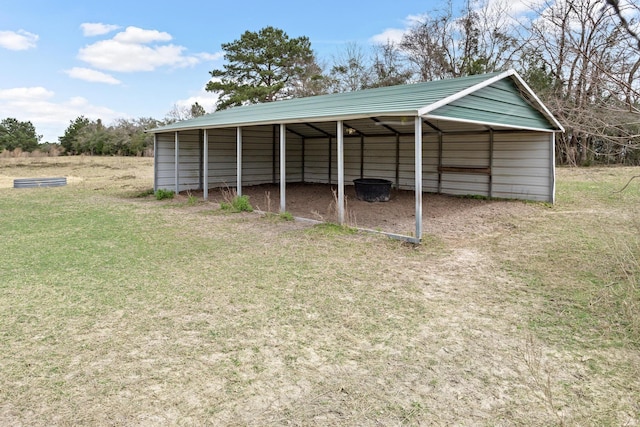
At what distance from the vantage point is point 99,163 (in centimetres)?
2252

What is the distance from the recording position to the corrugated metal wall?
927 centimetres

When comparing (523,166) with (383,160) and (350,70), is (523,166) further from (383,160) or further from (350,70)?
(350,70)

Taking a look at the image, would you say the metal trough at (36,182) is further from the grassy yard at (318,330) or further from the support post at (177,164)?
the grassy yard at (318,330)

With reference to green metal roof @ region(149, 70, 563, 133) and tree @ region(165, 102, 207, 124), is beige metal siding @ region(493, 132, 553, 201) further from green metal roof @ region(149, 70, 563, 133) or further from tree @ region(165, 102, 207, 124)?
tree @ region(165, 102, 207, 124)

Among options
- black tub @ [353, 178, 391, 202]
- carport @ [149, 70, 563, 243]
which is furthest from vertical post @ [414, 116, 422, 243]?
black tub @ [353, 178, 391, 202]

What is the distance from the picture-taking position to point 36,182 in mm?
13945

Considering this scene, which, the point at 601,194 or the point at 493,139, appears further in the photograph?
the point at 601,194

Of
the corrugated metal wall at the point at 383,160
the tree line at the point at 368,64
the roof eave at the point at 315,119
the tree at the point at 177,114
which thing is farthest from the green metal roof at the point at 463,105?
the tree at the point at 177,114

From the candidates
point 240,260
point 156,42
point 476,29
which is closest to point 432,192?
point 240,260

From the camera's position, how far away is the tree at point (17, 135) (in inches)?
1300

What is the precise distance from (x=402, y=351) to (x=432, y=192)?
343 inches

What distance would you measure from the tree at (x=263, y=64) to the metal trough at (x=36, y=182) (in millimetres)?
12561

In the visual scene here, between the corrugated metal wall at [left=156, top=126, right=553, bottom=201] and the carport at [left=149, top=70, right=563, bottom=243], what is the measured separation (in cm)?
2

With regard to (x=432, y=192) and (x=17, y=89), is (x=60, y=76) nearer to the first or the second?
(x=17, y=89)
